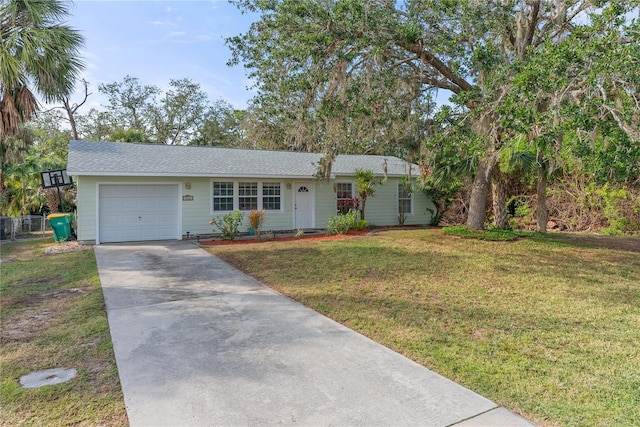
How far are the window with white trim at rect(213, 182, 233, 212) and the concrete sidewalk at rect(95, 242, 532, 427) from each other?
774 centimetres

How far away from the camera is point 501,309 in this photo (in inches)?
205

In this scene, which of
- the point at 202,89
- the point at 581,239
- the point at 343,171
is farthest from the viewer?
the point at 202,89

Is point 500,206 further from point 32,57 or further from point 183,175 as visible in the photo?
point 32,57

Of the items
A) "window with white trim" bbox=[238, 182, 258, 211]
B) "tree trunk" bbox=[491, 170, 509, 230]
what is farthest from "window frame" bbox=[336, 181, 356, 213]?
"tree trunk" bbox=[491, 170, 509, 230]

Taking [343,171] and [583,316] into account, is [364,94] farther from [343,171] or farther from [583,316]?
[343,171]

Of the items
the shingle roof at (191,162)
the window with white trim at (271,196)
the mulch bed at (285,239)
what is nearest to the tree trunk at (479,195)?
the shingle roof at (191,162)

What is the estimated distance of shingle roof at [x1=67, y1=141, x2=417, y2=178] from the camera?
38.1 feet

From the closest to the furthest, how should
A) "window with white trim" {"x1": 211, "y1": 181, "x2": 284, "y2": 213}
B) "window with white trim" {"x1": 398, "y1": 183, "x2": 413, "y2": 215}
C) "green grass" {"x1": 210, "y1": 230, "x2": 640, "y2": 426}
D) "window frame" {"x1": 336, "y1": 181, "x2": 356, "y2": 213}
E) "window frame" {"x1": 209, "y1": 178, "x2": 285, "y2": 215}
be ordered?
"green grass" {"x1": 210, "y1": 230, "x2": 640, "y2": 426} → "window frame" {"x1": 209, "y1": 178, "x2": 285, "y2": 215} → "window with white trim" {"x1": 211, "y1": 181, "x2": 284, "y2": 213} → "window frame" {"x1": 336, "y1": 181, "x2": 356, "y2": 213} → "window with white trim" {"x1": 398, "y1": 183, "x2": 413, "y2": 215}

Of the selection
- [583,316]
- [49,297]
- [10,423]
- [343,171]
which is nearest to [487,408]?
[583,316]

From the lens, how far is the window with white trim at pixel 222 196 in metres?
13.4

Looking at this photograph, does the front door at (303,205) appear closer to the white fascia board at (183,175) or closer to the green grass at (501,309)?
the white fascia board at (183,175)

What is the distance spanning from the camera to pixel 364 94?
8312 mm

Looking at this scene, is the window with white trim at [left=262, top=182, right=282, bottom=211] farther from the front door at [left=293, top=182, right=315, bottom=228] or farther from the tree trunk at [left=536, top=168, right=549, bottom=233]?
the tree trunk at [left=536, top=168, right=549, bottom=233]

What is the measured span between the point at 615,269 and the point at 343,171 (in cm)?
947
